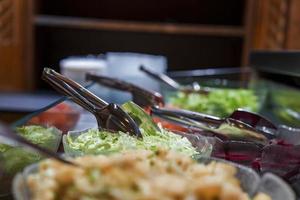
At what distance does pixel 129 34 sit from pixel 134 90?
56.1 inches

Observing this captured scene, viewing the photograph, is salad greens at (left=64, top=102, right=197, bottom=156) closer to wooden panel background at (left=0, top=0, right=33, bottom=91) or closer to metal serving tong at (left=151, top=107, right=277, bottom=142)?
metal serving tong at (left=151, top=107, right=277, bottom=142)

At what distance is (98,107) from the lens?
0.70 m

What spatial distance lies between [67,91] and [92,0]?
6.03 ft

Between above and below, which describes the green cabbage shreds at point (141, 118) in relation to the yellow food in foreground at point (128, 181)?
below

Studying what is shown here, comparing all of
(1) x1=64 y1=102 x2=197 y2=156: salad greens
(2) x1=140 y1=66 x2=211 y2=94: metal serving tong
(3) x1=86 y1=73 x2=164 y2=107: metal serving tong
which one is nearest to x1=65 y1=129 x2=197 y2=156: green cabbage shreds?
(1) x1=64 y1=102 x2=197 y2=156: salad greens

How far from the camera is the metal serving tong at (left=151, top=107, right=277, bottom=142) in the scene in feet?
2.44

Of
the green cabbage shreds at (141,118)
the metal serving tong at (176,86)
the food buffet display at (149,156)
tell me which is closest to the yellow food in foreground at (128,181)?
the food buffet display at (149,156)

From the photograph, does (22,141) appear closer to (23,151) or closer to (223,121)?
(23,151)

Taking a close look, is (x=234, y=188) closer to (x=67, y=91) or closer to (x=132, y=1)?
(x=67, y=91)

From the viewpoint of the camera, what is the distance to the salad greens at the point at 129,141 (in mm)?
595

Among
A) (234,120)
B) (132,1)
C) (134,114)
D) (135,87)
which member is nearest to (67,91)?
(134,114)

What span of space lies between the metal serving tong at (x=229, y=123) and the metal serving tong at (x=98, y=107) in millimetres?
151

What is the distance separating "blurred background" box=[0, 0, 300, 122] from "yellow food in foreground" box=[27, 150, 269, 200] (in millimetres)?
1764

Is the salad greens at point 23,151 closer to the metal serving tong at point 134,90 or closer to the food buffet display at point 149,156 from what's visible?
the food buffet display at point 149,156
